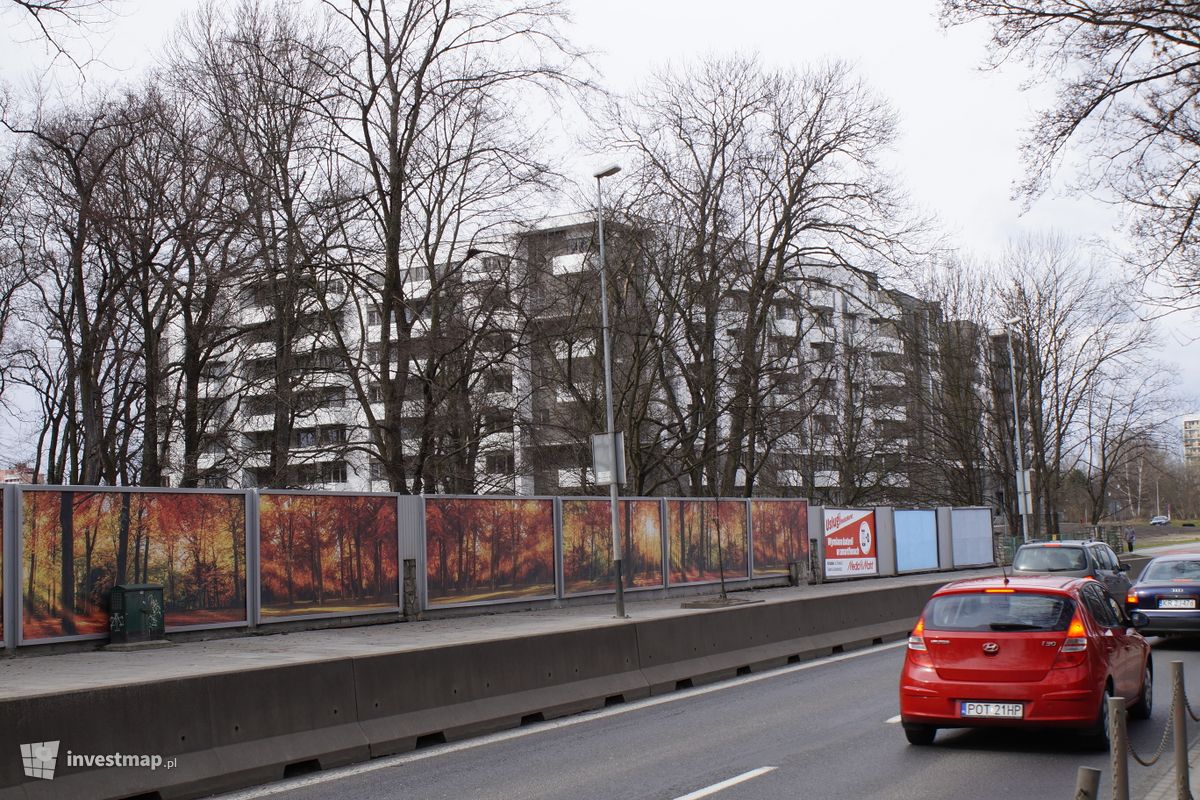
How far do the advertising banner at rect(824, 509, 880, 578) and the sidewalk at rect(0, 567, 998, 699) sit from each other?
1150 cm

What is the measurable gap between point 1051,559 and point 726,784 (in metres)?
14.9

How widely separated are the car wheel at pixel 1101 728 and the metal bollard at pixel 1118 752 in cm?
464

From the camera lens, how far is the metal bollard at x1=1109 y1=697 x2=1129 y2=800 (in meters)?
5.29

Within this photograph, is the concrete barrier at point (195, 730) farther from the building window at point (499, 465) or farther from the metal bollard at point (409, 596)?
the building window at point (499, 465)

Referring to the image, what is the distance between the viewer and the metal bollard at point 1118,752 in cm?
529

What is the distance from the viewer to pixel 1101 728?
32.1ft

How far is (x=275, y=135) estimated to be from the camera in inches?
1208

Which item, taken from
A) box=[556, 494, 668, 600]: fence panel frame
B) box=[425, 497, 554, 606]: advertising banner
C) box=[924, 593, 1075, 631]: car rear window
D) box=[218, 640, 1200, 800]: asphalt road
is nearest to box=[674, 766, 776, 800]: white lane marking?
box=[218, 640, 1200, 800]: asphalt road

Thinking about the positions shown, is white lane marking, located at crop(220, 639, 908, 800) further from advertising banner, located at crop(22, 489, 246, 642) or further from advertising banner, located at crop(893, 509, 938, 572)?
advertising banner, located at crop(893, 509, 938, 572)

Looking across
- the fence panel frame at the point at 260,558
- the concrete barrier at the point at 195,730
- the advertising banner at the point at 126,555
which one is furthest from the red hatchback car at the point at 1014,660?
the fence panel frame at the point at 260,558

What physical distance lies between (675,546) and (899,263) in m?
13.7

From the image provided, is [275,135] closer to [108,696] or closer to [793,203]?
[793,203]

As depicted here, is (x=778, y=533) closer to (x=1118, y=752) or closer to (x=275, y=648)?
(x=275, y=648)

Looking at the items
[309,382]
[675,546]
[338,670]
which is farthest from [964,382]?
[338,670]
